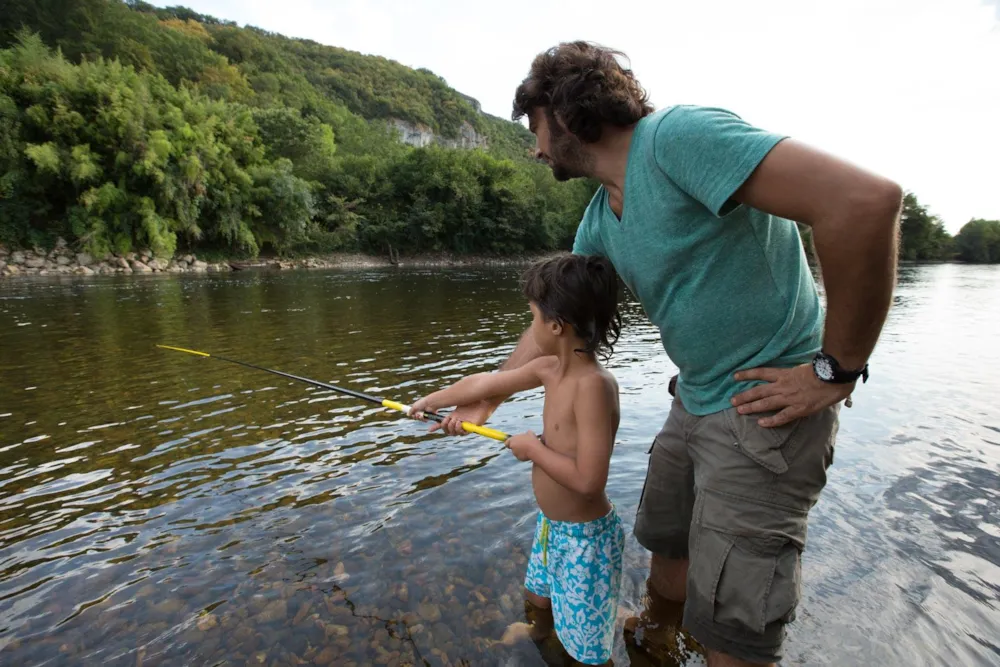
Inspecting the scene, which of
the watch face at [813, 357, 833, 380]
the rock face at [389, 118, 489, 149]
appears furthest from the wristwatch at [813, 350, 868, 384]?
the rock face at [389, 118, 489, 149]

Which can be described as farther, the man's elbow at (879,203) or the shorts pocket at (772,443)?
the shorts pocket at (772,443)

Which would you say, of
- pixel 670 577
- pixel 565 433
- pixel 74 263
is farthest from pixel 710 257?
pixel 74 263

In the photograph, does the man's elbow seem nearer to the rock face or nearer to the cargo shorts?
the cargo shorts

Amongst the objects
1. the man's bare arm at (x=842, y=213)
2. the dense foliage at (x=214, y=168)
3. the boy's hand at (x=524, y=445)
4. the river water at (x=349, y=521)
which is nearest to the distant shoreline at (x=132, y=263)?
the dense foliage at (x=214, y=168)

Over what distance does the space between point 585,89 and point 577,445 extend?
1.29 m

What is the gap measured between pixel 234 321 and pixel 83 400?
254 inches

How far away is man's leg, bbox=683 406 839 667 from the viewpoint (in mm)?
1737

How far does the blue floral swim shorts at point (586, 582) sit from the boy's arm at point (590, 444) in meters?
0.24

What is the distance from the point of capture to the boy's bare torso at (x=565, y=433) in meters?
2.20

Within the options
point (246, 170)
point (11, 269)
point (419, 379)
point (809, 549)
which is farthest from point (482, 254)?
point (809, 549)

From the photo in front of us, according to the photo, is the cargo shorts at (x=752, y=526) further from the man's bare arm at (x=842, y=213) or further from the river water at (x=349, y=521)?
the river water at (x=349, y=521)

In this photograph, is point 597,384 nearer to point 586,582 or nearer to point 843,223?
point 586,582

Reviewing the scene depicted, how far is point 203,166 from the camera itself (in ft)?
125

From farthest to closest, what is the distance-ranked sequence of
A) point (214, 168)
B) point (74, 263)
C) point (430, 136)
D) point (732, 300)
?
point (430, 136)
point (214, 168)
point (74, 263)
point (732, 300)
